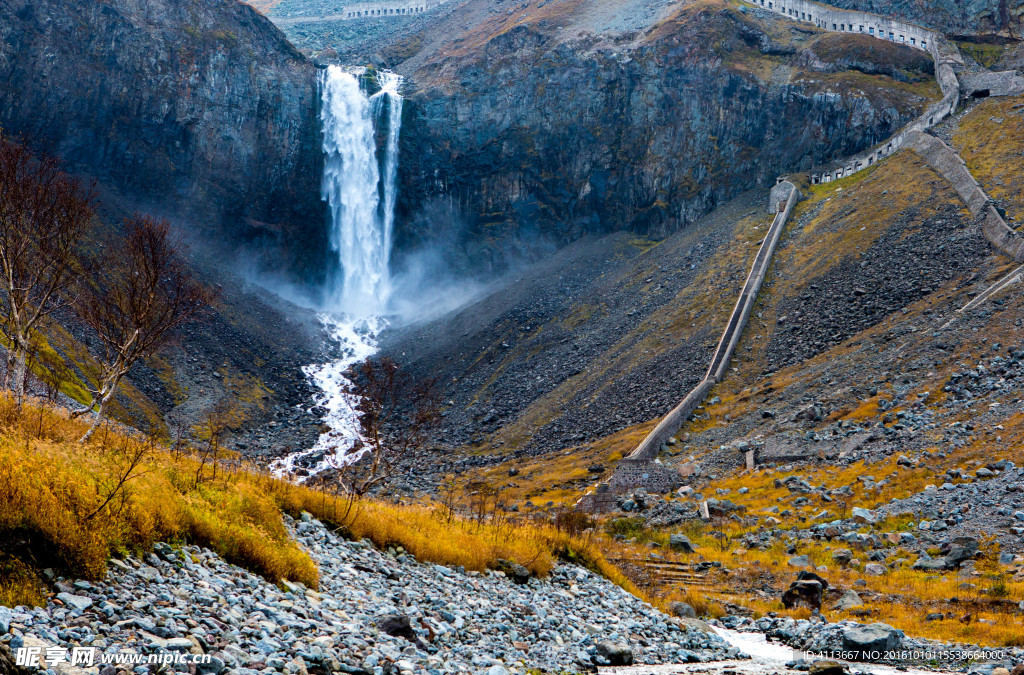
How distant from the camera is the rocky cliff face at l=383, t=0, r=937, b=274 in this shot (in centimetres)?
7394

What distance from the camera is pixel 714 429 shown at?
38.6m

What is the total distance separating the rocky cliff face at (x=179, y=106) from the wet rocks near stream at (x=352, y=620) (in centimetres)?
7270

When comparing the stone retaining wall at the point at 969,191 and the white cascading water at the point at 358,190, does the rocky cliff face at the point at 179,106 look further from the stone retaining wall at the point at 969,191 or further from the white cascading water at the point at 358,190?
the stone retaining wall at the point at 969,191

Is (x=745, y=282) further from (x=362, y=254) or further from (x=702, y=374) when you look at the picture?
(x=362, y=254)

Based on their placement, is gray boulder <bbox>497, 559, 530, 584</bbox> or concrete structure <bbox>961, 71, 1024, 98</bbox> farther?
concrete structure <bbox>961, 71, 1024, 98</bbox>

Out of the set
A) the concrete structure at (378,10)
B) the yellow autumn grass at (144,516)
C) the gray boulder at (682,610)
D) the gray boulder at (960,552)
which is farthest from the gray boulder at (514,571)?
the concrete structure at (378,10)

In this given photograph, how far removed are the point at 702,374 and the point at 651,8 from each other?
65.0 metres

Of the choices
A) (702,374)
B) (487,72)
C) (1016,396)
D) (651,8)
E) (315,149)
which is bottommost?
(702,374)

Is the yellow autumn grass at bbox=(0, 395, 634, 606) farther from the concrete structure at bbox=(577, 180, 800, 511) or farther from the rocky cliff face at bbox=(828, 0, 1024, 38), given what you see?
the rocky cliff face at bbox=(828, 0, 1024, 38)

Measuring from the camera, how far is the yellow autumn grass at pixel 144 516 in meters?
6.47

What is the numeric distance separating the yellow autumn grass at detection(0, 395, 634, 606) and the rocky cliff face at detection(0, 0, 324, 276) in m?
69.1

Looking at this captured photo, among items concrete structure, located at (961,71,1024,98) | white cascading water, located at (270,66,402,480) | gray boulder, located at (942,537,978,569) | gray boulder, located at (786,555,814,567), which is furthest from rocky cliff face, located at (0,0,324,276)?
gray boulder, located at (942,537,978,569)

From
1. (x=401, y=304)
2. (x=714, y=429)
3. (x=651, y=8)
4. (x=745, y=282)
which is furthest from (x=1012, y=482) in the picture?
(x=651, y=8)

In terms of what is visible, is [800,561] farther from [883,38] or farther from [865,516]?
[883,38]
